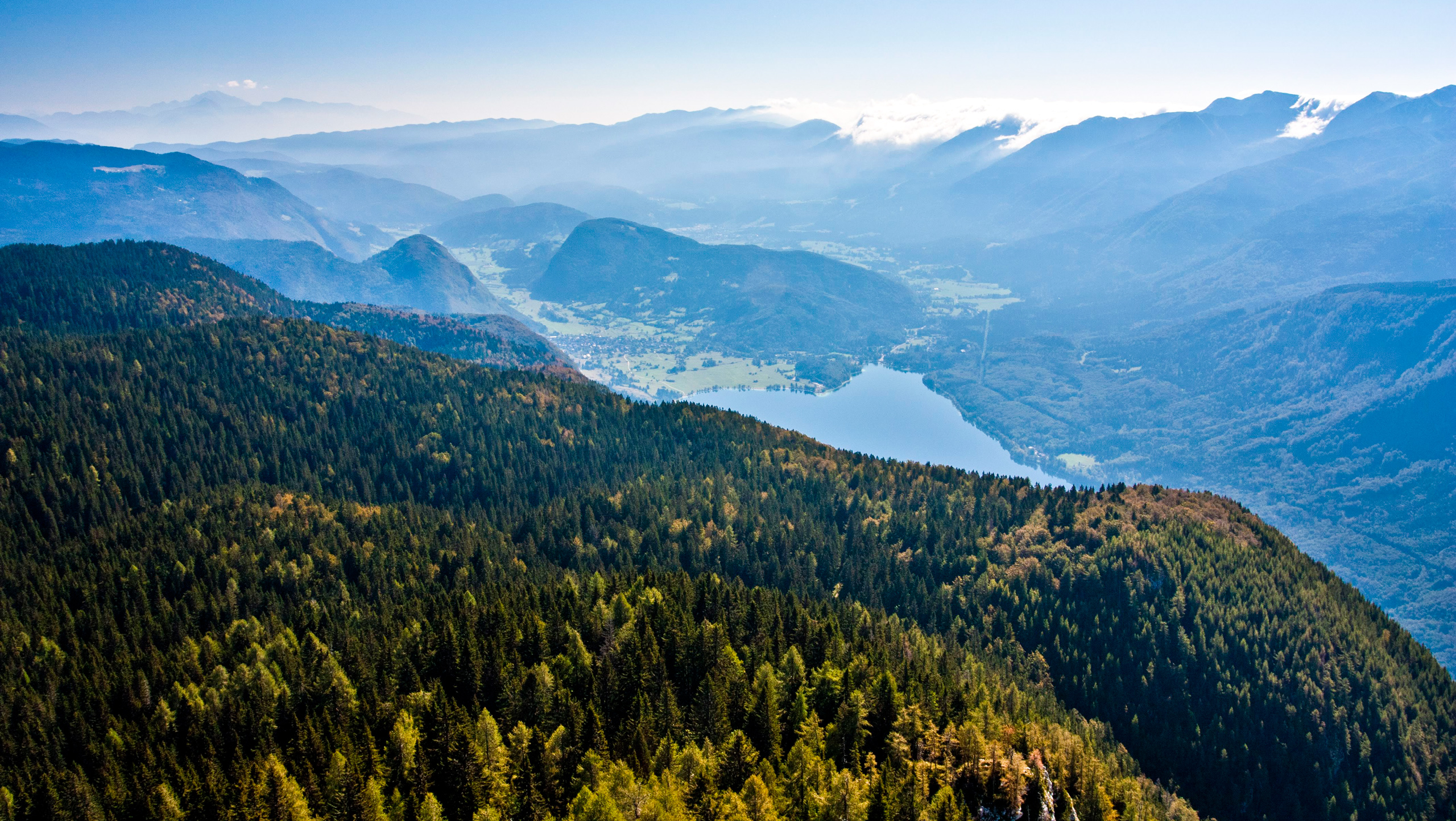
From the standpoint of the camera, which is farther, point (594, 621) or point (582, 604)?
point (582, 604)

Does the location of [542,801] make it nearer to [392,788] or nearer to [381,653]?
[392,788]

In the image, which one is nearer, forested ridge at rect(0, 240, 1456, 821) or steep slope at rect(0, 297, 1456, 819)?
forested ridge at rect(0, 240, 1456, 821)

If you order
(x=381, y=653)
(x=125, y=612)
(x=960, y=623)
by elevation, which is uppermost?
(x=381, y=653)

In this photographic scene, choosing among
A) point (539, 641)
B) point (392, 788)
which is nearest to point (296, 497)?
point (539, 641)

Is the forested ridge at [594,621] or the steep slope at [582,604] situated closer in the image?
the forested ridge at [594,621]
